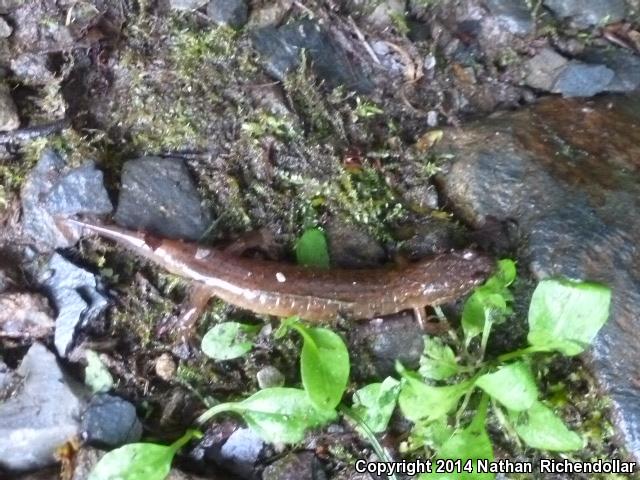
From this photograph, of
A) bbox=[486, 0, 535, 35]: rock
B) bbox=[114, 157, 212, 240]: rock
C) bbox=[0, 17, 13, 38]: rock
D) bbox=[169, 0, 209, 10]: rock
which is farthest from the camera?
bbox=[486, 0, 535, 35]: rock

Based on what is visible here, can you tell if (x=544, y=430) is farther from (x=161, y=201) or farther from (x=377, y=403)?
(x=161, y=201)

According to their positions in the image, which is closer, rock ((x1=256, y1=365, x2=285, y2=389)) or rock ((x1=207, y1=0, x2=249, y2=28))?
rock ((x1=256, y1=365, x2=285, y2=389))

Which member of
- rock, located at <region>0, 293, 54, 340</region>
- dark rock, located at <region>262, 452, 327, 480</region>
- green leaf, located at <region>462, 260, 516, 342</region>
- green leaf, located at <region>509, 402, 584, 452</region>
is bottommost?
dark rock, located at <region>262, 452, 327, 480</region>

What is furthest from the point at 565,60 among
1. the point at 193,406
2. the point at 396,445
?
the point at 193,406

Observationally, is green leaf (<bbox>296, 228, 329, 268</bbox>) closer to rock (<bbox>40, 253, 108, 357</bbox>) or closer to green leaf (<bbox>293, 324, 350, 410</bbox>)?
green leaf (<bbox>293, 324, 350, 410</bbox>)

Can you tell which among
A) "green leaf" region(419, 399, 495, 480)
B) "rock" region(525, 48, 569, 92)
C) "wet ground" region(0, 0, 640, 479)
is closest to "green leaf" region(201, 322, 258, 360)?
"wet ground" region(0, 0, 640, 479)

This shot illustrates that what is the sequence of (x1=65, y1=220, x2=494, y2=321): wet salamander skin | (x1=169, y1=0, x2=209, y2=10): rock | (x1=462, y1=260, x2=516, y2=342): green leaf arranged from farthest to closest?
1. (x1=169, y1=0, x2=209, y2=10): rock
2. (x1=65, y1=220, x2=494, y2=321): wet salamander skin
3. (x1=462, y1=260, x2=516, y2=342): green leaf
